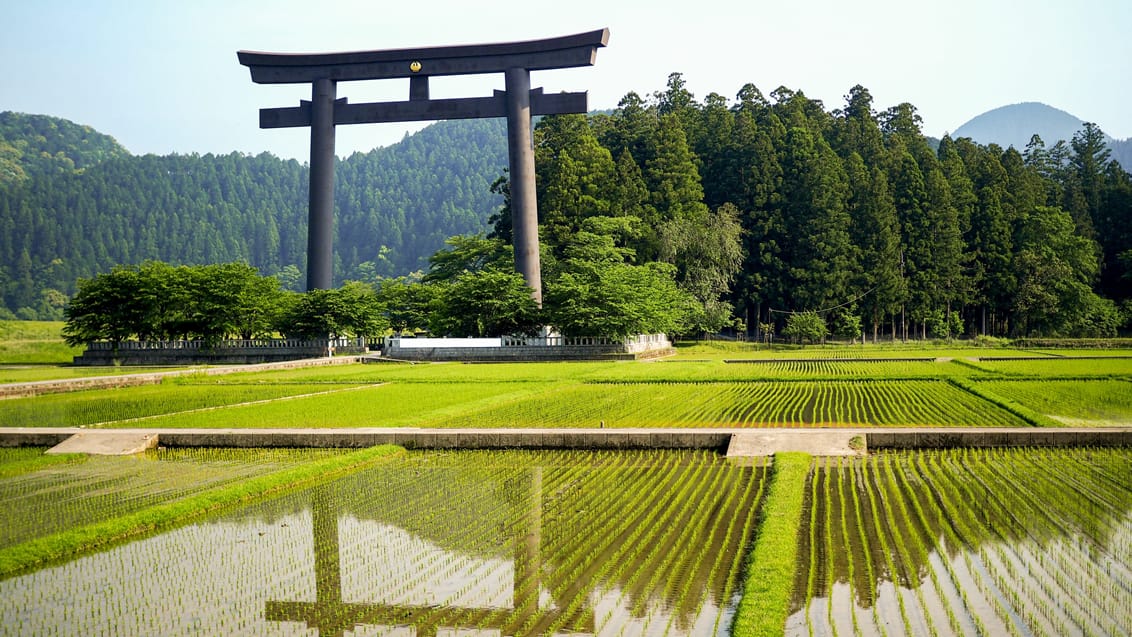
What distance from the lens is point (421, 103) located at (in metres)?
41.7

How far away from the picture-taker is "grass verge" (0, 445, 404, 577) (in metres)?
8.73

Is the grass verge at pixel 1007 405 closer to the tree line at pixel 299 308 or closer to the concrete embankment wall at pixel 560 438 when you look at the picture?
the concrete embankment wall at pixel 560 438

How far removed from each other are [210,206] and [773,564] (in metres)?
146

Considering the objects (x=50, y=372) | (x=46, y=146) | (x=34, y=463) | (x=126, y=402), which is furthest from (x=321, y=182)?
(x=46, y=146)

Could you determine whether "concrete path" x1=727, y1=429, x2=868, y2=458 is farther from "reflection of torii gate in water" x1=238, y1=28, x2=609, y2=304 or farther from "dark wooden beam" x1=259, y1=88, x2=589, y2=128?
"dark wooden beam" x1=259, y1=88, x2=589, y2=128

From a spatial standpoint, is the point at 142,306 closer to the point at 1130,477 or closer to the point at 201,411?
the point at 201,411

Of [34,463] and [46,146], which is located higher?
[46,146]

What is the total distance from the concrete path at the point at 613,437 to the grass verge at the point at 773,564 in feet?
9.43

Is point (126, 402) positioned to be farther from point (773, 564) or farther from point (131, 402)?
point (773, 564)

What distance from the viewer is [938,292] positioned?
59.9m

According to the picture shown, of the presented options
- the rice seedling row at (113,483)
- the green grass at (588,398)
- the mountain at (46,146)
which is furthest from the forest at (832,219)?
the mountain at (46,146)

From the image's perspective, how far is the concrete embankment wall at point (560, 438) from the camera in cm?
1399

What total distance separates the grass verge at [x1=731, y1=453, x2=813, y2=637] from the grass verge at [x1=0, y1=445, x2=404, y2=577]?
17.7ft

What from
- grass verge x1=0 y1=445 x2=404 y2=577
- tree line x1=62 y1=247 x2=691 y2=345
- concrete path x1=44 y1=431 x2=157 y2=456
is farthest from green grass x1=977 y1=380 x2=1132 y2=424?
tree line x1=62 y1=247 x2=691 y2=345
